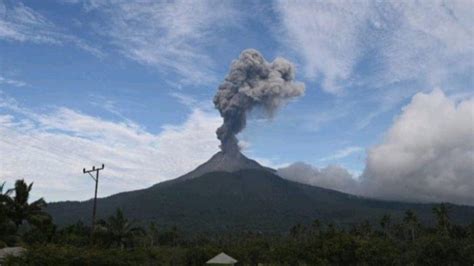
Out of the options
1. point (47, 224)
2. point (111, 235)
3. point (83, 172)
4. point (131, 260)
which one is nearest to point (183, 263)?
point (111, 235)

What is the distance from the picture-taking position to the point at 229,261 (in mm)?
42125

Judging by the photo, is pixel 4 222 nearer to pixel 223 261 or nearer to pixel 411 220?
pixel 223 261

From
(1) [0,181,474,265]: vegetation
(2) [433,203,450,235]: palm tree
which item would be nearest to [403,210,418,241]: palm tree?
(2) [433,203,450,235]: palm tree

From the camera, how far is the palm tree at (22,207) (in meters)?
47.5

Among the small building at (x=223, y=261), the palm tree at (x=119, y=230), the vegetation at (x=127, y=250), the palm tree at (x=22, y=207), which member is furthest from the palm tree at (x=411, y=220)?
the palm tree at (x=22, y=207)

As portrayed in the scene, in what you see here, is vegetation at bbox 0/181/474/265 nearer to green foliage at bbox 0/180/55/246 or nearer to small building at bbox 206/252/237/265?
green foliage at bbox 0/180/55/246

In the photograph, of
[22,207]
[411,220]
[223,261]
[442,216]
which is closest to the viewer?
[223,261]

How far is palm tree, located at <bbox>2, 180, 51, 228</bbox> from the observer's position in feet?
156

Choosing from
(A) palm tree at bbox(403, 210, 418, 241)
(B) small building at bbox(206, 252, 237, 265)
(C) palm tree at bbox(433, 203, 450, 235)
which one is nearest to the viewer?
(B) small building at bbox(206, 252, 237, 265)

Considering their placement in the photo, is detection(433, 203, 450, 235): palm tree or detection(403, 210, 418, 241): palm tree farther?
detection(403, 210, 418, 241): palm tree

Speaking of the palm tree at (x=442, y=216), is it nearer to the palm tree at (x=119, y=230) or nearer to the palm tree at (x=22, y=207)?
the palm tree at (x=119, y=230)

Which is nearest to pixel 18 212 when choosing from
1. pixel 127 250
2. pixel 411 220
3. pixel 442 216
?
pixel 127 250

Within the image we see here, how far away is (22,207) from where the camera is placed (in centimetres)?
4800

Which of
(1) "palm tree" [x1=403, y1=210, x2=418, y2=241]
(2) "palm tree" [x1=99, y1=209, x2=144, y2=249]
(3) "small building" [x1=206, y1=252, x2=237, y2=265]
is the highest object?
(1) "palm tree" [x1=403, y1=210, x2=418, y2=241]
